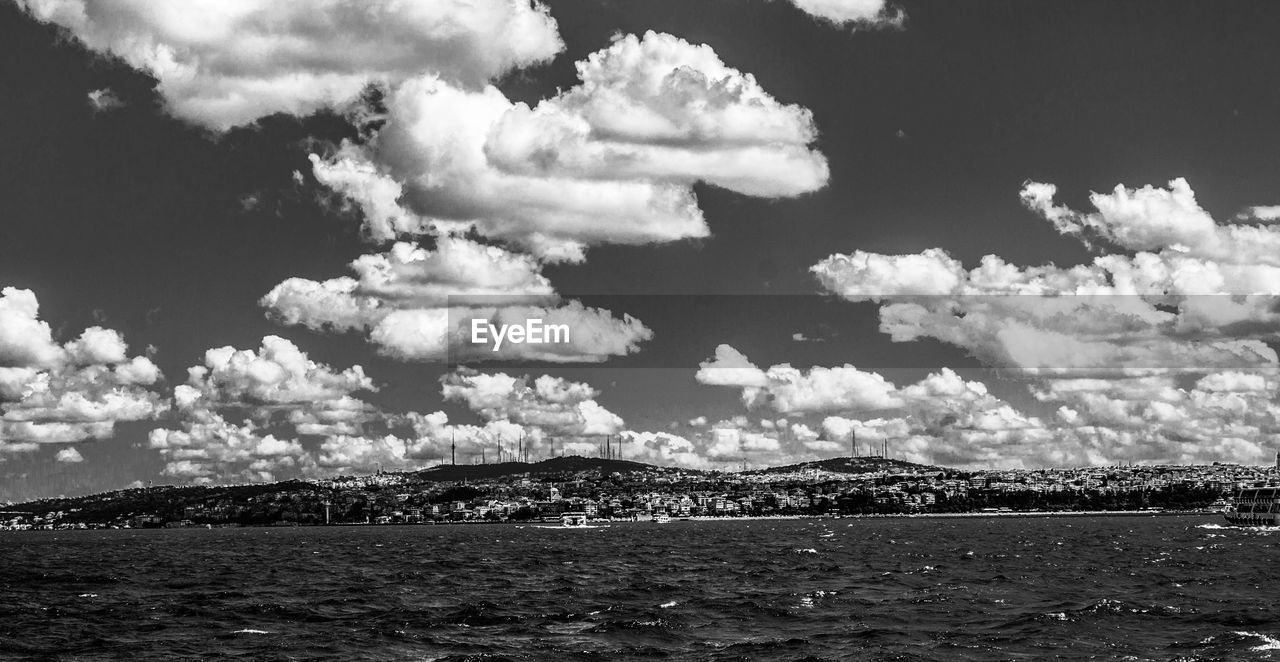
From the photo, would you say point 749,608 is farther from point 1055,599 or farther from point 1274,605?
point 1274,605

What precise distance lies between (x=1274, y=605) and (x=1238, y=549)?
7466 centimetres

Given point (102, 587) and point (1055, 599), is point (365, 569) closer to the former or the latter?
point (102, 587)

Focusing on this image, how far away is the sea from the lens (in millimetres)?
57812

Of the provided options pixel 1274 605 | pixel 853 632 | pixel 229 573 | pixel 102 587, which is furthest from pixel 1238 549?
pixel 102 587

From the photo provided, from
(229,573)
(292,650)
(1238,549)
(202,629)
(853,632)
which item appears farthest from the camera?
(1238,549)

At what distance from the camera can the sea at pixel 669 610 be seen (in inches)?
2276

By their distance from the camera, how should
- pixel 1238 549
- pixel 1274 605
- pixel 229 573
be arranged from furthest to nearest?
pixel 1238 549, pixel 229 573, pixel 1274 605

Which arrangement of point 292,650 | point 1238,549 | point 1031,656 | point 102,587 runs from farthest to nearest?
1. point 1238,549
2. point 102,587
3. point 292,650
4. point 1031,656

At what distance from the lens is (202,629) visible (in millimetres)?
67750

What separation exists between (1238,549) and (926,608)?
277ft

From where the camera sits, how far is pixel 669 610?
74562 millimetres

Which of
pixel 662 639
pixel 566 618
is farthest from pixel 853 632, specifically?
pixel 566 618

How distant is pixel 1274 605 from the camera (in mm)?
73062

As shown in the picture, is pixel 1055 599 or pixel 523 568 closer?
pixel 1055 599
